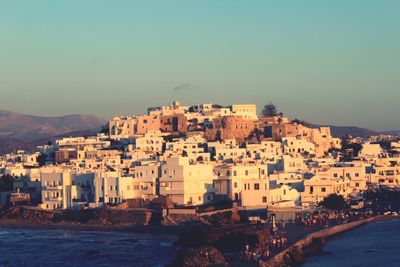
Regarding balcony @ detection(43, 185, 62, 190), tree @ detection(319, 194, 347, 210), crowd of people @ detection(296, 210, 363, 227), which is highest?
balcony @ detection(43, 185, 62, 190)

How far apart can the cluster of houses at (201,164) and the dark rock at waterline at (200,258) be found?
15963 mm

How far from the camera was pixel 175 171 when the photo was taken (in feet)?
199

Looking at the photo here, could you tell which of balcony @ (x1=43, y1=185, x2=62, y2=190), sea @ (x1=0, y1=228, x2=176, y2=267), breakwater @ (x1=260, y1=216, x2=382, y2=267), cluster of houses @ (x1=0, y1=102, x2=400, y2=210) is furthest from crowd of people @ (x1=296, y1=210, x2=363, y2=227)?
balcony @ (x1=43, y1=185, x2=62, y2=190)

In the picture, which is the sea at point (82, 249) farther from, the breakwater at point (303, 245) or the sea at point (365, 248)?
the sea at point (365, 248)

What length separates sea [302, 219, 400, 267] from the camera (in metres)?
43.0

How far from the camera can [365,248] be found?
4794cm

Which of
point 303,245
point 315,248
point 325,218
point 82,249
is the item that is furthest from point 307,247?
point 82,249

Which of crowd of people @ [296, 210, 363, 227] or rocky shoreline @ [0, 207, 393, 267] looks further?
crowd of people @ [296, 210, 363, 227]

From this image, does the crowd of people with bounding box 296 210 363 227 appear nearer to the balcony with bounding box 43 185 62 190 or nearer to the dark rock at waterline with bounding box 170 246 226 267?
the dark rock at waterline with bounding box 170 246 226 267

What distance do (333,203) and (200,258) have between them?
21.1 meters

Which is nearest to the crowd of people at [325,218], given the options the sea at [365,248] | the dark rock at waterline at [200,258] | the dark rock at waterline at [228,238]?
the sea at [365,248]

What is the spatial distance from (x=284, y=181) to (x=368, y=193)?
243 inches

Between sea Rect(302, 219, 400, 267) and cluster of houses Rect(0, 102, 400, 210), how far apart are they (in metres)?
5.78

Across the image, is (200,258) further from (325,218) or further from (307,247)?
(325,218)
